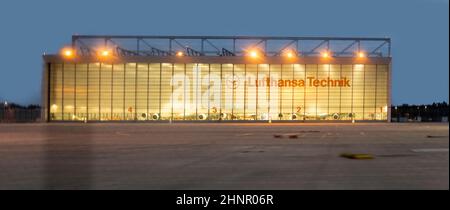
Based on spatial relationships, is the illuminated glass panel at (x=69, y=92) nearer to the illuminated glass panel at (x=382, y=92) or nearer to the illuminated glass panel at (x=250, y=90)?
the illuminated glass panel at (x=250, y=90)

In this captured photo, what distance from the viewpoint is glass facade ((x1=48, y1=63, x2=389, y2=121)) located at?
285ft

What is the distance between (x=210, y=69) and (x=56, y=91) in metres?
25.1

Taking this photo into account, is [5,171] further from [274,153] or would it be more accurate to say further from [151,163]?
[274,153]

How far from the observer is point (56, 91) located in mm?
86688

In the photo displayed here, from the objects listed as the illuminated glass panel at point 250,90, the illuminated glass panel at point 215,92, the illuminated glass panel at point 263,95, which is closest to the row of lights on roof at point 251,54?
the illuminated glass panel at point 250,90

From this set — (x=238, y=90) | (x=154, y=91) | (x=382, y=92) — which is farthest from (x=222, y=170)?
(x=382, y=92)

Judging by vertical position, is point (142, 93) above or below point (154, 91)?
below

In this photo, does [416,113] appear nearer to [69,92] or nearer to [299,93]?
[299,93]

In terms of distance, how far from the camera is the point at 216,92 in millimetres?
87562

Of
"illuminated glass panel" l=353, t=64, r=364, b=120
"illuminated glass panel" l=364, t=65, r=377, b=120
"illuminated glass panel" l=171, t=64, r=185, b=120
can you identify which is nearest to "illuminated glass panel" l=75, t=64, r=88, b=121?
"illuminated glass panel" l=171, t=64, r=185, b=120

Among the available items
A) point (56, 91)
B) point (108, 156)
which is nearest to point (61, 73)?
point (56, 91)

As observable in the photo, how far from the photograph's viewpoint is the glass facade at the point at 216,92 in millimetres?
86950
